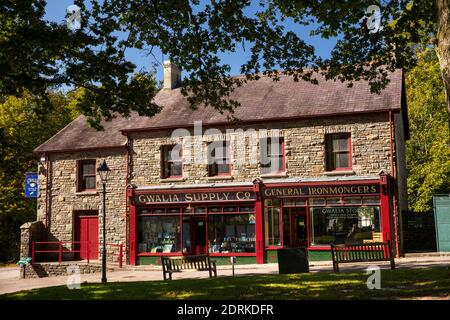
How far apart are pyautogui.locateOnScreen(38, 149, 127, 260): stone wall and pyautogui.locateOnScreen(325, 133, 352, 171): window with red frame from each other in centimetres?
986

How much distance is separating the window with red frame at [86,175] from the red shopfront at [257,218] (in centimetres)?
289

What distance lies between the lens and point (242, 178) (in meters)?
22.2

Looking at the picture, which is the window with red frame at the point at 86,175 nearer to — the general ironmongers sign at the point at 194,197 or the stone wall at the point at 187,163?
the stone wall at the point at 187,163

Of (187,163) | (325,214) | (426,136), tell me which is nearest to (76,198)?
(187,163)

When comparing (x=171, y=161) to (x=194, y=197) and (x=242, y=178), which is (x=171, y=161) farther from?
(x=242, y=178)

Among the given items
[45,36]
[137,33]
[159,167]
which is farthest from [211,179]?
[45,36]

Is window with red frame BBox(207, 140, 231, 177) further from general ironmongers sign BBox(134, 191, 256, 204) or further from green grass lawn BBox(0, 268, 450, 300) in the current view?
green grass lawn BBox(0, 268, 450, 300)

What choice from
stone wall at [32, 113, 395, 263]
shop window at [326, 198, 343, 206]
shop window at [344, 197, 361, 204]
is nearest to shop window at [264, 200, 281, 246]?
stone wall at [32, 113, 395, 263]

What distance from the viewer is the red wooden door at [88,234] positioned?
24406 millimetres

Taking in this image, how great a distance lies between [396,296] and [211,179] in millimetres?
14467

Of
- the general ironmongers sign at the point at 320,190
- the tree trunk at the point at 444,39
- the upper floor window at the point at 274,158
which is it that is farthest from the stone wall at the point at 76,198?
the tree trunk at the point at 444,39

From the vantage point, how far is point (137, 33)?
14.5 m

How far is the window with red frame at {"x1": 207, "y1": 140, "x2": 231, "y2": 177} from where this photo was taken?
22.8 m

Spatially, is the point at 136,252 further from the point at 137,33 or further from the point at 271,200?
the point at 137,33
